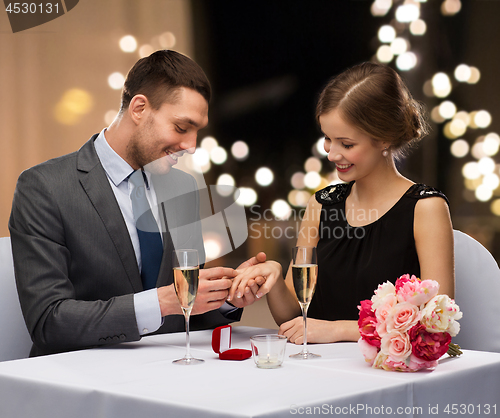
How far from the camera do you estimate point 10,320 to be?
4.66 feet

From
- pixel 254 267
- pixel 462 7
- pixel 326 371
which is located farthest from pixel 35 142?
pixel 462 7

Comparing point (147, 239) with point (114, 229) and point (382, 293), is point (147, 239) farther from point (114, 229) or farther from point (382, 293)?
point (382, 293)

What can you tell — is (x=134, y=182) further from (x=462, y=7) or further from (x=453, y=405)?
(x=462, y=7)

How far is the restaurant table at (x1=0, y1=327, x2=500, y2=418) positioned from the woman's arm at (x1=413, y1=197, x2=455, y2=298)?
0.37 m

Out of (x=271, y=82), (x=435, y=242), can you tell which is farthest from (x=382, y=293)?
(x=271, y=82)

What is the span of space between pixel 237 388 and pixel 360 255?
0.91 meters

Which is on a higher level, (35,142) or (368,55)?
(368,55)

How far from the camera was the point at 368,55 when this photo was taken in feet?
13.6

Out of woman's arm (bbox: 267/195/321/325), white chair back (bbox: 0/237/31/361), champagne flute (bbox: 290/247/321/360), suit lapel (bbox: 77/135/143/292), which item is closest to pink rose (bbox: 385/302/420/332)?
champagne flute (bbox: 290/247/321/360)

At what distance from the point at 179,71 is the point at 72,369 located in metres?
1.09

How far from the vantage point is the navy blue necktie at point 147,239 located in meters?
1.52

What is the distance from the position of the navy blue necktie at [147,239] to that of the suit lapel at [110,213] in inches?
2.2

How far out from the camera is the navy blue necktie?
1521 millimetres

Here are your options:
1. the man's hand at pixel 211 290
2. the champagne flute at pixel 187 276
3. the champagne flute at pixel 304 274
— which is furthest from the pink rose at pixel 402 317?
the man's hand at pixel 211 290
